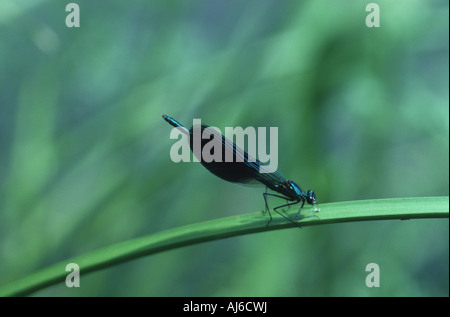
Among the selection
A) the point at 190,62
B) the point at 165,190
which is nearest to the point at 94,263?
the point at 165,190

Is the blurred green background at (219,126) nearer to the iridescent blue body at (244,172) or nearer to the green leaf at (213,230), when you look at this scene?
the iridescent blue body at (244,172)

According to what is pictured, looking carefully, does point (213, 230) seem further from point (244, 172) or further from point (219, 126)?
point (219, 126)

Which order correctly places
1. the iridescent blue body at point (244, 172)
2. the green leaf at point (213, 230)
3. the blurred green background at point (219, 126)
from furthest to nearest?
the blurred green background at point (219, 126) < the iridescent blue body at point (244, 172) < the green leaf at point (213, 230)

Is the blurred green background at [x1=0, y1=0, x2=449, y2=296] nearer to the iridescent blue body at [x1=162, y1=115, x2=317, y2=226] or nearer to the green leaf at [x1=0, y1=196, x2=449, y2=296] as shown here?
the iridescent blue body at [x1=162, y1=115, x2=317, y2=226]

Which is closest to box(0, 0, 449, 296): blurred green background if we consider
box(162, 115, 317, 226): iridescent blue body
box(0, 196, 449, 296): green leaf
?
box(162, 115, 317, 226): iridescent blue body

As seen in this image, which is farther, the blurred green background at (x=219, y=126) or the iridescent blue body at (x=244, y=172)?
the blurred green background at (x=219, y=126)

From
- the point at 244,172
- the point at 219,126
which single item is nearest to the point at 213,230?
the point at 244,172

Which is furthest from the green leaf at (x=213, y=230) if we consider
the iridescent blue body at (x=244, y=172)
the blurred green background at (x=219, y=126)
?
the blurred green background at (x=219, y=126)
